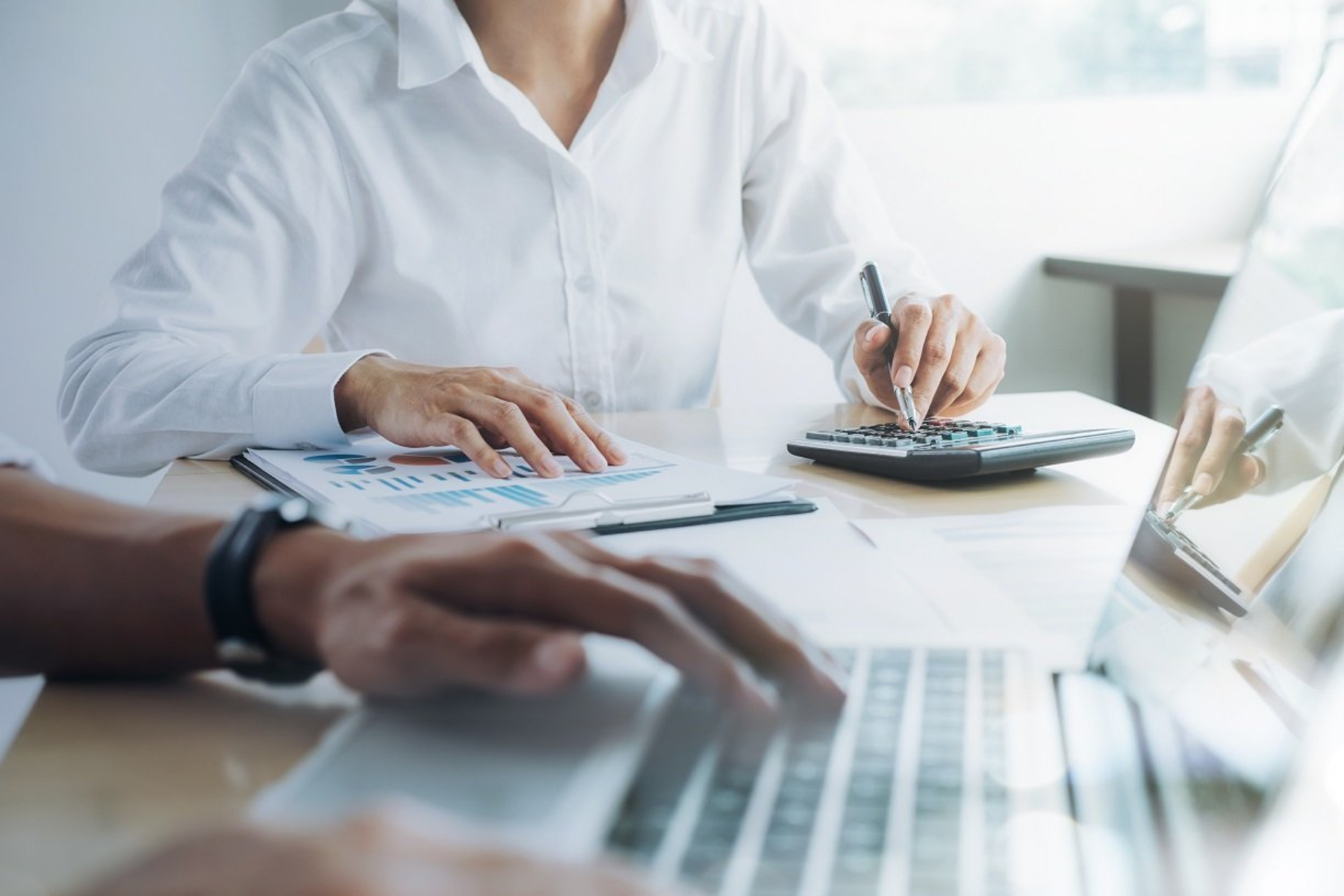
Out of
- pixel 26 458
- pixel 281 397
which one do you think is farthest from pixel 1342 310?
pixel 281 397

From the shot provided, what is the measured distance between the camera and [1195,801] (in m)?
0.33

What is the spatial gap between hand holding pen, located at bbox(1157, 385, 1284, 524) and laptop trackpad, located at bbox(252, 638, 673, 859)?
0.27 meters

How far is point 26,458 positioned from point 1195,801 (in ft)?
1.66

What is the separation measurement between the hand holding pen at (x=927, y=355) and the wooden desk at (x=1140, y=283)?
1167mm

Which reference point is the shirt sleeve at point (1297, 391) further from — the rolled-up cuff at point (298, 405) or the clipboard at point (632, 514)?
the rolled-up cuff at point (298, 405)

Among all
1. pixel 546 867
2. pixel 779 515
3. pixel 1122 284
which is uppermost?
pixel 546 867

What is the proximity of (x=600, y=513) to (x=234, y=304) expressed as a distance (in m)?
0.56

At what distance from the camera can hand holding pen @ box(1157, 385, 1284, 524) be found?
1.62 feet

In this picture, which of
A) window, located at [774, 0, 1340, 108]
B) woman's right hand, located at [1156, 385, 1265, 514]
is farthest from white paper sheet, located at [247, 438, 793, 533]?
window, located at [774, 0, 1340, 108]

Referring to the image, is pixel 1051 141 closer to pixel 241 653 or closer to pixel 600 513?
pixel 600 513

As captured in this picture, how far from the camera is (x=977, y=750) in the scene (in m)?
0.37

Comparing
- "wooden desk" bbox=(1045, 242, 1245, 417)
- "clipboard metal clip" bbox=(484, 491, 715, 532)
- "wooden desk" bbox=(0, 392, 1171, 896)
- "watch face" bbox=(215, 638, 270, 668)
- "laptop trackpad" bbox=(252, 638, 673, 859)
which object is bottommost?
"wooden desk" bbox=(1045, 242, 1245, 417)

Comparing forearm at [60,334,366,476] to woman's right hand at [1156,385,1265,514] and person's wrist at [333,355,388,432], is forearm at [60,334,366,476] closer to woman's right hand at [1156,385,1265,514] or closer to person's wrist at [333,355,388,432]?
person's wrist at [333,355,388,432]

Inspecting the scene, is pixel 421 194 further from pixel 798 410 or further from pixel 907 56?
pixel 907 56
